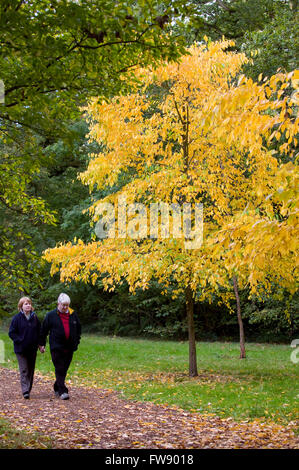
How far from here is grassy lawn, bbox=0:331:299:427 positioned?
7.87 meters

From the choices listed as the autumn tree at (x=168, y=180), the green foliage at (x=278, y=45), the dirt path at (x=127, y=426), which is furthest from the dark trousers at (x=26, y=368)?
the green foliage at (x=278, y=45)

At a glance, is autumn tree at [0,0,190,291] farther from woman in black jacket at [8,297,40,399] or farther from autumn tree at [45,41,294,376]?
autumn tree at [45,41,294,376]

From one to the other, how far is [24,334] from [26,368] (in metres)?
0.58

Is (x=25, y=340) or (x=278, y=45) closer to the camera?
(x=25, y=340)

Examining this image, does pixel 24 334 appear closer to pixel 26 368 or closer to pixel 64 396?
pixel 26 368

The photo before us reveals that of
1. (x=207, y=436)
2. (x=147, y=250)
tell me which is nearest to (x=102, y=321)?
(x=147, y=250)

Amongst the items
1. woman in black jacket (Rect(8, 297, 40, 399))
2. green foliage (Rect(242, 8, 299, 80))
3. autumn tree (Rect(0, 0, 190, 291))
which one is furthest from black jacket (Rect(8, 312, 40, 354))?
green foliage (Rect(242, 8, 299, 80))

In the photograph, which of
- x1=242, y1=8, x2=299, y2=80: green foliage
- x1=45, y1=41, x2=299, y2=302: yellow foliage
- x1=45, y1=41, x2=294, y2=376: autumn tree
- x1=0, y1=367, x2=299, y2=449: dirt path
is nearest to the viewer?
x1=0, y1=367, x2=299, y2=449: dirt path

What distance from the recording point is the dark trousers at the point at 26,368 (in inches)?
327

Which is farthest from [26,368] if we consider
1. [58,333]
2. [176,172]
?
[176,172]

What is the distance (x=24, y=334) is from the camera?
27.3 ft

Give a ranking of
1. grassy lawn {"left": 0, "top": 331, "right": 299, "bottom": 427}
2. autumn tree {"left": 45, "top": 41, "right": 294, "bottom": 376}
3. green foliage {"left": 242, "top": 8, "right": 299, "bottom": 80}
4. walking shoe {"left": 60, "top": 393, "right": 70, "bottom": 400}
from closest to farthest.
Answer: grassy lawn {"left": 0, "top": 331, "right": 299, "bottom": 427}, walking shoe {"left": 60, "top": 393, "right": 70, "bottom": 400}, autumn tree {"left": 45, "top": 41, "right": 294, "bottom": 376}, green foliage {"left": 242, "top": 8, "right": 299, "bottom": 80}

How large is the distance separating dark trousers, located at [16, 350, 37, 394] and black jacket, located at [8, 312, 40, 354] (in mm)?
94

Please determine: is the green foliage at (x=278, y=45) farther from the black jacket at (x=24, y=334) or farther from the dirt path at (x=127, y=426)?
the dirt path at (x=127, y=426)
